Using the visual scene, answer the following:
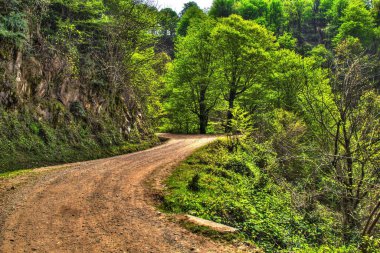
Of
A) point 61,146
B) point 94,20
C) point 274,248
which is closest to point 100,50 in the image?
point 94,20

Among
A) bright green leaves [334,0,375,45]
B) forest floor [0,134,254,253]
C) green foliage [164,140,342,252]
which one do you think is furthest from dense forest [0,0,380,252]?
bright green leaves [334,0,375,45]

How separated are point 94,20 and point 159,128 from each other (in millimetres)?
16509

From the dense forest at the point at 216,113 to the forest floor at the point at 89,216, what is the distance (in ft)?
3.69

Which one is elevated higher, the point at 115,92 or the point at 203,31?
the point at 203,31

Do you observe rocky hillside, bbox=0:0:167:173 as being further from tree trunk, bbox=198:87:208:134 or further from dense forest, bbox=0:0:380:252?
tree trunk, bbox=198:87:208:134

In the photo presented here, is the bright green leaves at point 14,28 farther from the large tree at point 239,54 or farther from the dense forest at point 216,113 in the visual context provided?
the large tree at point 239,54

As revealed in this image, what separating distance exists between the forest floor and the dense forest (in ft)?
3.69

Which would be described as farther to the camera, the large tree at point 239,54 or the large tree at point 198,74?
the large tree at point 198,74

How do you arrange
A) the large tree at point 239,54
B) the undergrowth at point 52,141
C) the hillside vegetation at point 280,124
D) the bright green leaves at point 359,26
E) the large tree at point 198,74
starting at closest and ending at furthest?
the hillside vegetation at point 280,124
the undergrowth at point 52,141
the large tree at point 239,54
the large tree at point 198,74
the bright green leaves at point 359,26

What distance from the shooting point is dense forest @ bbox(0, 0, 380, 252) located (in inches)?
329

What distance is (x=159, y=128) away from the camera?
33.0m

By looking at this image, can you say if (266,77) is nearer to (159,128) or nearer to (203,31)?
(203,31)

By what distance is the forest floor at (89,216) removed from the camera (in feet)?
19.0

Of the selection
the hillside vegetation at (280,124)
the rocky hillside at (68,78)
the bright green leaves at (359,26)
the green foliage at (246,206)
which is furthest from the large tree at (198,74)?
the bright green leaves at (359,26)
